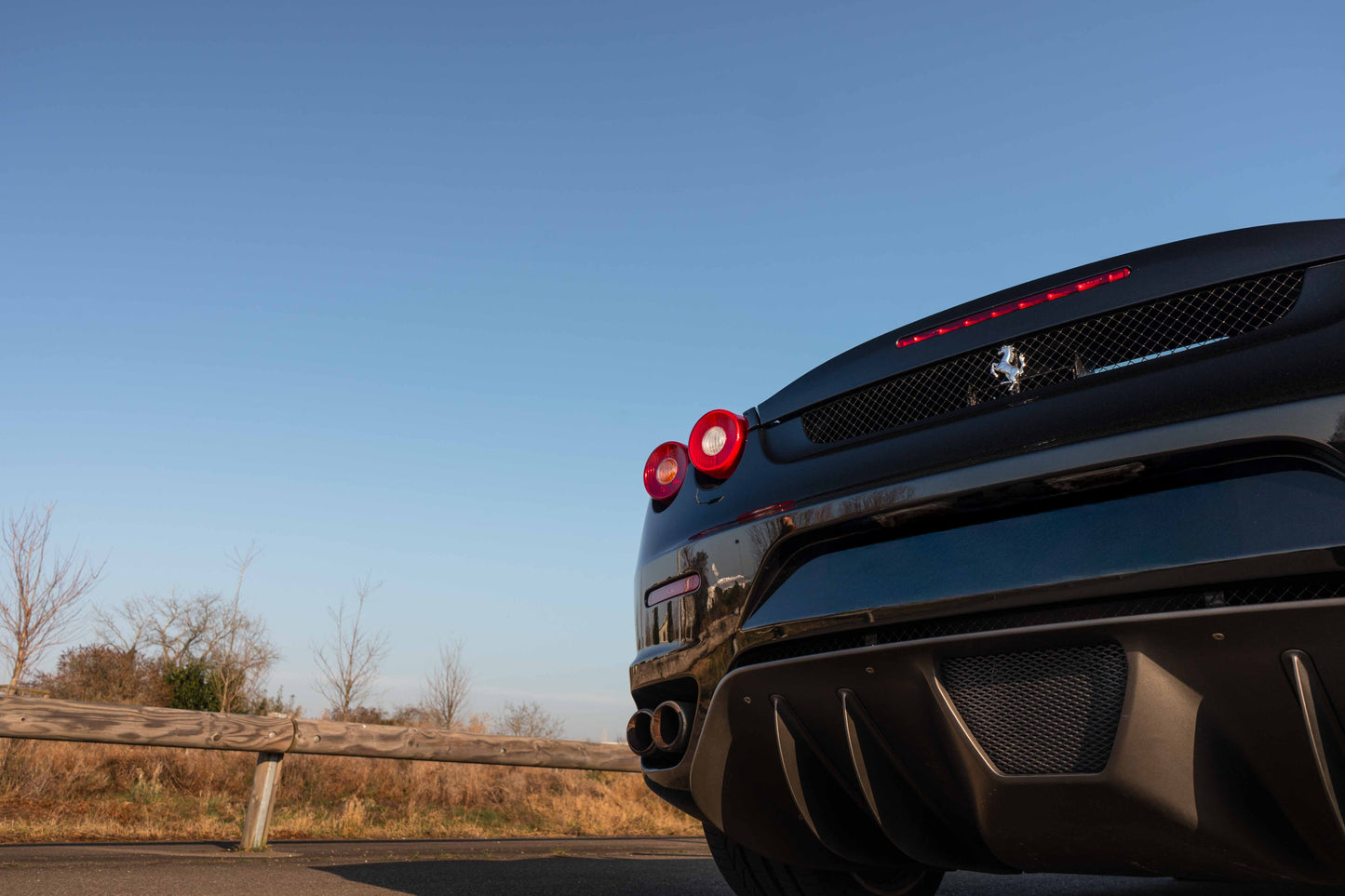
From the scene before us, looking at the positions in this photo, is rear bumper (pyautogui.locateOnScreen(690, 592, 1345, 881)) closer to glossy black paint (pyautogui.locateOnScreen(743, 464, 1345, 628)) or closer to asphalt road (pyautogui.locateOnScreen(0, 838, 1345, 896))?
glossy black paint (pyautogui.locateOnScreen(743, 464, 1345, 628))

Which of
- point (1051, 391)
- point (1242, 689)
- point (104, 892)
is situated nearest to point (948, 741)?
point (1242, 689)

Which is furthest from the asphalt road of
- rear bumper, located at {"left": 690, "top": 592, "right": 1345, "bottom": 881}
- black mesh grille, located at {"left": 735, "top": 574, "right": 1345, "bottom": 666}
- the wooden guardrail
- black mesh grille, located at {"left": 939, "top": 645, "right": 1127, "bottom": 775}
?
black mesh grille, located at {"left": 735, "top": 574, "right": 1345, "bottom": 666}

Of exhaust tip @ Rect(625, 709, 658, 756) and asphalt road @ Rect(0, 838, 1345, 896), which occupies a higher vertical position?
exhaust tip @ Rect(625, 709, 658, 756)

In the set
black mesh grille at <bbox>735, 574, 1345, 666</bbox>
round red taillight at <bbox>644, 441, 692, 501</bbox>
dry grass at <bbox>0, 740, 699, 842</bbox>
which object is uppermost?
round red taillight at <bbox>644, 441, 692, 501</bbox>

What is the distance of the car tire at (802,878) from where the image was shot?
7.22ft

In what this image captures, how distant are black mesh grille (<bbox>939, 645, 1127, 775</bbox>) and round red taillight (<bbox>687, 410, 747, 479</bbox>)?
28.2 inches

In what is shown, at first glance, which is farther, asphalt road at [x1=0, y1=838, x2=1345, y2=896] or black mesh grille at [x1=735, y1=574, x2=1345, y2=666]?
asphalt road at [x1=0, y1=838, x2=1345, y2=896]

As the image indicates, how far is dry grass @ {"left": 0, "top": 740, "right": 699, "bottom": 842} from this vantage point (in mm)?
6145

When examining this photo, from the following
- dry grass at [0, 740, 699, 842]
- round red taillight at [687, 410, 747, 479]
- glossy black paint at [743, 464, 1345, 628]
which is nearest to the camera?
glossy black paint at [743, 464, 1345, 628]

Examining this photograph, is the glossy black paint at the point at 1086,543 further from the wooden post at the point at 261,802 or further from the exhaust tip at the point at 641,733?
the wooden post at the point at 261,802

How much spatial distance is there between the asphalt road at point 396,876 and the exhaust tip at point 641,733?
135 cm

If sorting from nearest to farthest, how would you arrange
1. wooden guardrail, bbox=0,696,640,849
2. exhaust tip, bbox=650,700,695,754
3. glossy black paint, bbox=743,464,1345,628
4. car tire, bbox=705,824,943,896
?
glossy black paint, bbox=743,464,1345,628
exhaust tip, bbox=650,700,695,754
car tire, bbox=705,824,943,896
wooden guardrail, bbox=0,696,640,849

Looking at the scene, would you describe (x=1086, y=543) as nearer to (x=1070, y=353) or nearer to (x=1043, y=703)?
(x=1043, y=703)

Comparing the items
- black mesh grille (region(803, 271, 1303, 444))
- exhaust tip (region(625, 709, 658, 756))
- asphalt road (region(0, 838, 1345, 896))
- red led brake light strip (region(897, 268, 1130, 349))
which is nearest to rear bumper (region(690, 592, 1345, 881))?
exhaust tip (region(625, 709, 658, 756))
